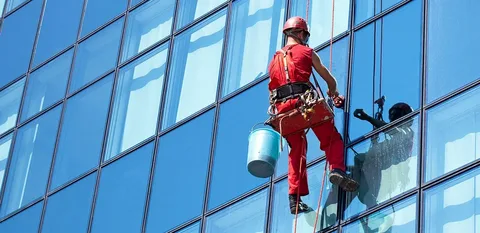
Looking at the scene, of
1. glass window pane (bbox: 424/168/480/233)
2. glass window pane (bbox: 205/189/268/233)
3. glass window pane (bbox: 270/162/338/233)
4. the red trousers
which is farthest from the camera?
glass window pane (bbox: 205/189/268/233)

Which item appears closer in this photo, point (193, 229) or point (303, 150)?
point (303, 150)

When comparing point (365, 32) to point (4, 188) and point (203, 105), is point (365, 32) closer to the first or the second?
point (203, 105)

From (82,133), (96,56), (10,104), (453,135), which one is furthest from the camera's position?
(10,104)

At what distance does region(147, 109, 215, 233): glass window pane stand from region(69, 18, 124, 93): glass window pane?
3210 mm

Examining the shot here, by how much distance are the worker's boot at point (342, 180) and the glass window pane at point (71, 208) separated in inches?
235

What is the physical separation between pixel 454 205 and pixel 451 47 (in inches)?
94.1

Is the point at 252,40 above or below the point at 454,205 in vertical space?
above

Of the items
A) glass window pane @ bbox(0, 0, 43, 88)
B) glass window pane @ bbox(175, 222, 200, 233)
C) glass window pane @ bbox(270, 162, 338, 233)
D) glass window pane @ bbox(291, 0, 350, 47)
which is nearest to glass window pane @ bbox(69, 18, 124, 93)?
glass window pane @ bbox(0, 0, 43, 88)

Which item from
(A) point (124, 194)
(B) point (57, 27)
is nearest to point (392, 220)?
(A) point (124, 194)

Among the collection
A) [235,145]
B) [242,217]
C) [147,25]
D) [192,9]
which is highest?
[147,25]

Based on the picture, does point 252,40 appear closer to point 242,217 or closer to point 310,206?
point 242,217

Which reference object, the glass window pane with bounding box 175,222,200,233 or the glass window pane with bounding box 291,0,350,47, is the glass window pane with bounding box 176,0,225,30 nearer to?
the glass window pane with bounding box 291,0,350,47

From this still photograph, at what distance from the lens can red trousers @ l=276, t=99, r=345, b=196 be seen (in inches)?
709

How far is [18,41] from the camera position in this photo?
27.8 m
